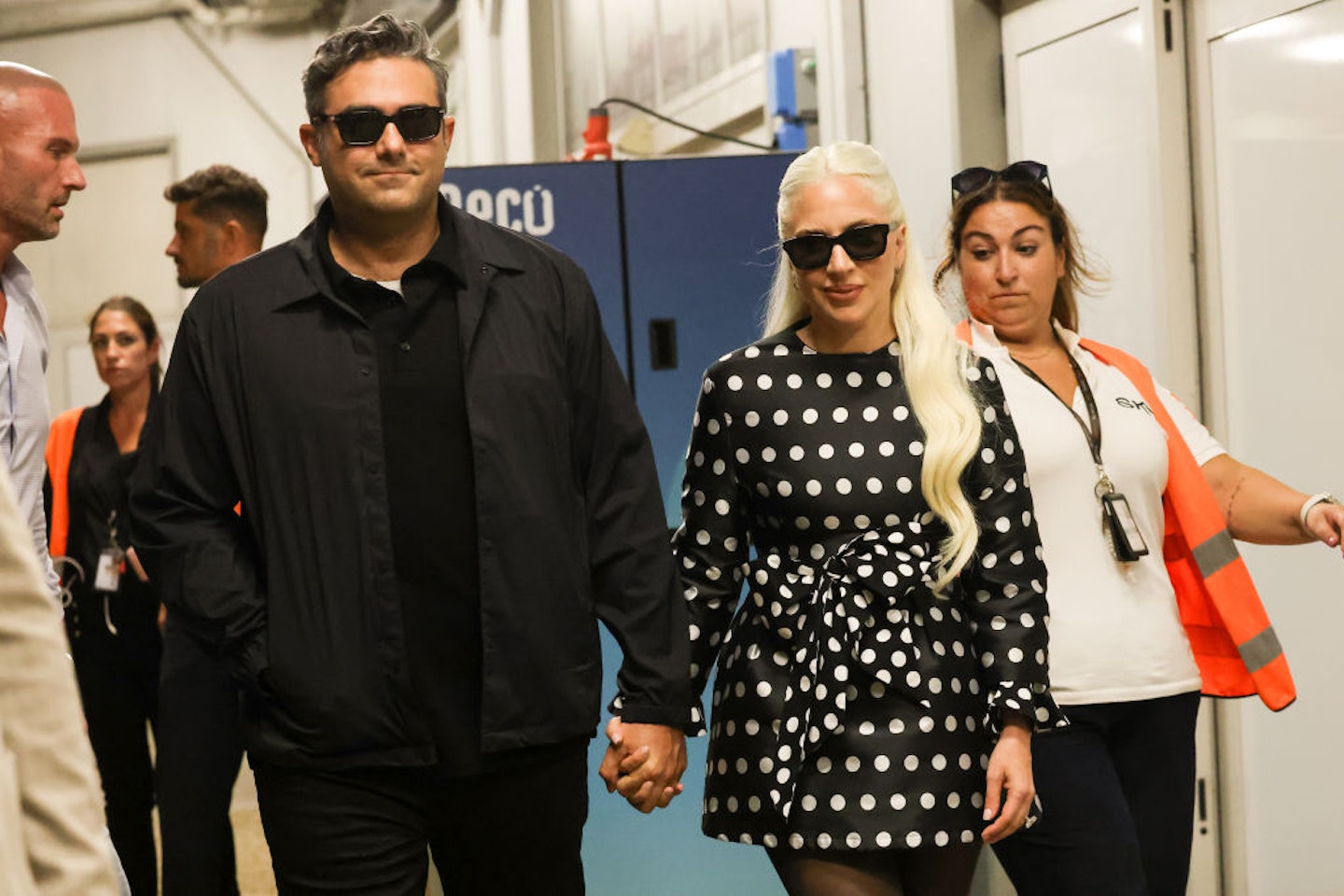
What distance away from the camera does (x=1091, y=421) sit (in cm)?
284

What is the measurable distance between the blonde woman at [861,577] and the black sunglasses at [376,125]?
52 centimetres

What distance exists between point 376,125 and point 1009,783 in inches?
46.1

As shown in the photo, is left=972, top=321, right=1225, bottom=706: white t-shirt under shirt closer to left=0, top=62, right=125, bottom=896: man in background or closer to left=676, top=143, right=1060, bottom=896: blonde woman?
left=676, top=143, right=1060, bottom=896: blonde woman

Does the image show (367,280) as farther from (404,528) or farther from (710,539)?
(710,539)

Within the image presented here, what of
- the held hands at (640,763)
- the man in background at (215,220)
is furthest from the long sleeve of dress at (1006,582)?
the man in background at (215,220)

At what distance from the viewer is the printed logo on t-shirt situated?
2916 mm

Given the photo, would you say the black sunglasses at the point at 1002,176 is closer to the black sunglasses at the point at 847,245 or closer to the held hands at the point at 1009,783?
the black sunglasses at the point at 847,245

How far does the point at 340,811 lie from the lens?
2191mm

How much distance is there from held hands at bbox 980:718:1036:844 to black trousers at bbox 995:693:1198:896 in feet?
0.96

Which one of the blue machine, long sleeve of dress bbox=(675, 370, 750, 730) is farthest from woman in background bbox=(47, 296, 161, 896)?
long sleeve of dress bbox=(675, 370, 750, 730)

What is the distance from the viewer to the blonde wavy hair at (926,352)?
233cm

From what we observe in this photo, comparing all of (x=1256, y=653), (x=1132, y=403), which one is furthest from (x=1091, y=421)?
(x=1256, y=653)

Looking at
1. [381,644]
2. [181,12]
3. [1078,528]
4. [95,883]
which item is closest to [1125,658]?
[1078,528]

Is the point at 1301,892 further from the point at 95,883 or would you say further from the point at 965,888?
the point at 95,883
